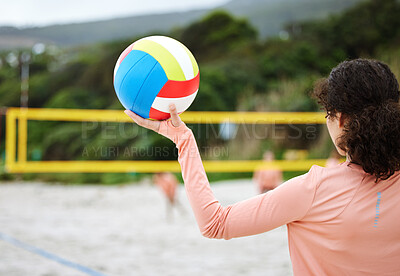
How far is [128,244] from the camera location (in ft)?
14.9

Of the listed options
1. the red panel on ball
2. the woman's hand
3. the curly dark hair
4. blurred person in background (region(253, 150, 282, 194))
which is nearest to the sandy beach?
blurred person in background (region(253, 150, 282, 194))

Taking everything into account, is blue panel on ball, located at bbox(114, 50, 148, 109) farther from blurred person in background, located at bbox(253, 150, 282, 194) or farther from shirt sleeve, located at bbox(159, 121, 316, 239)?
blurred person in background, located at bbox(253, 150, 282, 194)

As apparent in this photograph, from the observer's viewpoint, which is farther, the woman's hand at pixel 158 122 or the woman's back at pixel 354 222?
the woman's hand at pixel 158 122

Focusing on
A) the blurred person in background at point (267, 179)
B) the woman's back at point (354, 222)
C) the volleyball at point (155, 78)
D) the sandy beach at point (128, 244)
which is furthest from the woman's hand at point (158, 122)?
the blurred person in background at point (267, 179)

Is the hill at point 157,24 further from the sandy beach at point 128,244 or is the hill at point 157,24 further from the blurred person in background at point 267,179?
the blurred person in background at point 267,179

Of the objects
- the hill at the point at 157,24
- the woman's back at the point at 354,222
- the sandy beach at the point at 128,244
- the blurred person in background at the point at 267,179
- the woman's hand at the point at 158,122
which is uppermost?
the hill at the point at 157,24

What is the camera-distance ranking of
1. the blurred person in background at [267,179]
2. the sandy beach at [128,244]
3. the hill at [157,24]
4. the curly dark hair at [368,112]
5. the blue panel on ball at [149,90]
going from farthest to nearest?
the hill at [157,24], the blurred person in background at [267,179], the sandy beach at [128,244], the blue panel on ball at [149,90], the curly dark hair at [368,112]

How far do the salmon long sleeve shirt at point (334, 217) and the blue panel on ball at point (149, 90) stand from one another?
426 mm

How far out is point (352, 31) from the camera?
16.9 metres

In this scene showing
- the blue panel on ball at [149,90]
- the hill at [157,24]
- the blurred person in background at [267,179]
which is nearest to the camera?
the blue panel on ball at [149,90]

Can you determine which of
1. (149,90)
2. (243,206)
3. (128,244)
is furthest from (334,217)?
(128,244)

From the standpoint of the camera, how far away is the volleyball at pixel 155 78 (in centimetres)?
119

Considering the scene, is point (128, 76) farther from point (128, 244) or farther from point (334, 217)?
point (128, 244)

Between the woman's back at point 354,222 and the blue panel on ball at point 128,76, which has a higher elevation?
the blue panel on ball at point 128,76
